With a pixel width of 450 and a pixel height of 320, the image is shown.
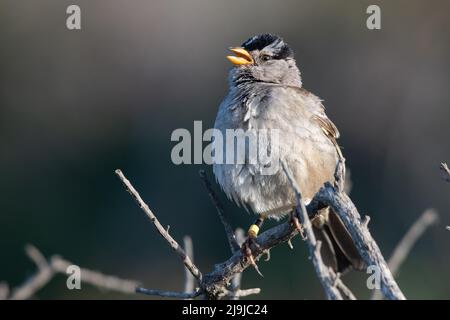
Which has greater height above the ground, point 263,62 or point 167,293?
point 263,62

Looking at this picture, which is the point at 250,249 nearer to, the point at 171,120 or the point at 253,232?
the point at 253,232

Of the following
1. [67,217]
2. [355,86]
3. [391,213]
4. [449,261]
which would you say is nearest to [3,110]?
[67,217]

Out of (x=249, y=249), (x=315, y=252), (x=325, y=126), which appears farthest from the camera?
(x=325, y=126)

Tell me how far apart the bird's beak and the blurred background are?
3.09m

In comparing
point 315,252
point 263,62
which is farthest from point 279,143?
point 315,252

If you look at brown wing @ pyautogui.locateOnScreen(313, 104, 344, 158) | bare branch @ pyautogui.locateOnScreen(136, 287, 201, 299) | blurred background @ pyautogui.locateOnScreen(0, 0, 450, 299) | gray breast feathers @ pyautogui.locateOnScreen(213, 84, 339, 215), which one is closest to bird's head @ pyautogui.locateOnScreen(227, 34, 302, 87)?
gray breast feathers @ pyautogui.locateOnScreen(213, 84, 339, 215)

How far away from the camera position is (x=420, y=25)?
34.5ft

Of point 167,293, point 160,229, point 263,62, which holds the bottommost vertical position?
point 167,293

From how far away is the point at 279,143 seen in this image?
4695mm

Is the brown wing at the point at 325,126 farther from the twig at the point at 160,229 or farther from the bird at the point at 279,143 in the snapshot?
the twig at the point at 160,229

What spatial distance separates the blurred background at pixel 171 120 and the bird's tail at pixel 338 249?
2239mm

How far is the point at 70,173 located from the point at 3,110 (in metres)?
1.59

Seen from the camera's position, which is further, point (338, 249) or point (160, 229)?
point (338, 249)

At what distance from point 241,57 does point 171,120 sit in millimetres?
4747
